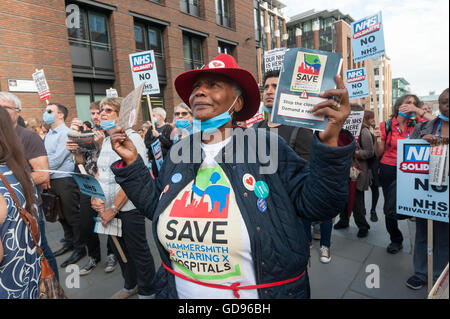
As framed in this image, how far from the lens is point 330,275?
3.11 metres

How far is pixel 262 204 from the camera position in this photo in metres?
1.26

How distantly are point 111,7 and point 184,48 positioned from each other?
4665 millimetres

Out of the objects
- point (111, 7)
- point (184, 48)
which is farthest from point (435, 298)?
point (184, 48)

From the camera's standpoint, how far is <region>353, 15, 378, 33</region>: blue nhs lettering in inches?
182

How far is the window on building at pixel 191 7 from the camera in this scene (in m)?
14.5

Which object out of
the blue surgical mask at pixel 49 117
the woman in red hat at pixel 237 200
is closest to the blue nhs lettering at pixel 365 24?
the woman in red hat at pixel 237 200

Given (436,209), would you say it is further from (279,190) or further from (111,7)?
(111,7)

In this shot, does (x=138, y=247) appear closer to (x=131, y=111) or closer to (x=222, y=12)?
(x=131, y=111)

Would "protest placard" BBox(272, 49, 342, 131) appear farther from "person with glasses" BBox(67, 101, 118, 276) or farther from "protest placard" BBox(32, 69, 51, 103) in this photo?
"protest placard" BBox(32, 69, 51, 103)

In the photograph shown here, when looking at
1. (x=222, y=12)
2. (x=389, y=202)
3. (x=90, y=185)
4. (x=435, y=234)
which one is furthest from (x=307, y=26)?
(x=90, y=185)

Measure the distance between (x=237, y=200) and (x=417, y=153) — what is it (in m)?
2.05

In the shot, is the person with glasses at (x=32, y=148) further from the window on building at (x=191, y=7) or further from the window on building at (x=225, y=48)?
the window on building at (x=225, y=48)

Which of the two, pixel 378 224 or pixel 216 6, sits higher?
pixel 216 6

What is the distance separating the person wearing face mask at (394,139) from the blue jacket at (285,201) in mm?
2761
